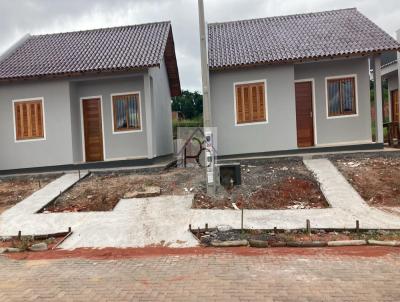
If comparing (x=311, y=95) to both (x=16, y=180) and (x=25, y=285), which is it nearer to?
(x=16, y=180)

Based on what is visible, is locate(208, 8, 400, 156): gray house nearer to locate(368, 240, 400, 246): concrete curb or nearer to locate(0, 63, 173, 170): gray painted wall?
A: locate(0, 63, 173, 170): gray painted wall

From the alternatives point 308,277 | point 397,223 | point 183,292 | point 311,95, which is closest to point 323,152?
point 311,95

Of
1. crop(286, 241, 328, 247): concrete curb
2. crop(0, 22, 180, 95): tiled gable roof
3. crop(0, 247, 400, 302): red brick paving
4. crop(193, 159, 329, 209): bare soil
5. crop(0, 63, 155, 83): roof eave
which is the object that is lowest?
crop(0, 247, 400, 302): red brick paving

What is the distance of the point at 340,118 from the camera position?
48.7ft

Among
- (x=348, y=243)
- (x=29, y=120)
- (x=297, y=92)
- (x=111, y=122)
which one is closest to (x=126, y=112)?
(x=111, y=122)

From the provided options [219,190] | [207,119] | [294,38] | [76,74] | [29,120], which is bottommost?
[219,190]

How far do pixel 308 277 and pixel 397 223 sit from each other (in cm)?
386

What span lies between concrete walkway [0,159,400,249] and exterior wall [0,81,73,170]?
373 centimetres

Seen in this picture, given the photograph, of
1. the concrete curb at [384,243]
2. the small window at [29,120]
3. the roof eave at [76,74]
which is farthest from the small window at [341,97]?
the small window at [29,120]

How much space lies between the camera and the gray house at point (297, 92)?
14.3m

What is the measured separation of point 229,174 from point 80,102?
7129 mm

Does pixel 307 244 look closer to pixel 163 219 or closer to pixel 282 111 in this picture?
pixel 163 219

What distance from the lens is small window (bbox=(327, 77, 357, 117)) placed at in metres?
14.9

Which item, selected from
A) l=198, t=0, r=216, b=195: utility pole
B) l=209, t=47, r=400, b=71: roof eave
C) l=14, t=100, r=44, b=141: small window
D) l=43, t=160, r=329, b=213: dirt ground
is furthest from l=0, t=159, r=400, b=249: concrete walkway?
l=209, t=47, r=400, b=71: roof eave
